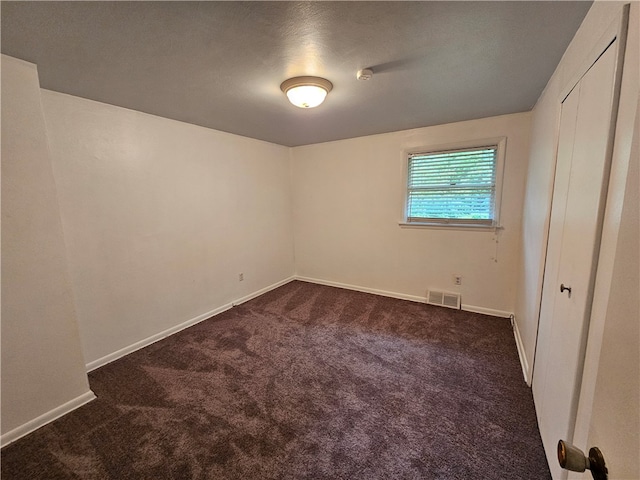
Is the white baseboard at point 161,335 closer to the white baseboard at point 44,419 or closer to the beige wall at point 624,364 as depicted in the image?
the white baseboard at point 44,419

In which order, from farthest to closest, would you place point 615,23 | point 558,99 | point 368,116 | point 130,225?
point 368,116
point 130,225
point 558,99
point 615,23

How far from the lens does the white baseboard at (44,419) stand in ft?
5.26

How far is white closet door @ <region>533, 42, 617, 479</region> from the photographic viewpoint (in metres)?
0.99

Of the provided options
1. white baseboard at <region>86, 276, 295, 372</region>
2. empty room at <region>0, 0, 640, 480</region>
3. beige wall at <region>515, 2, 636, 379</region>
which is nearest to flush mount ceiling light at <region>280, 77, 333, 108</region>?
empty room at <region>0, 0, 640, 480</region>

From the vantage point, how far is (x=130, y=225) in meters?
2.47

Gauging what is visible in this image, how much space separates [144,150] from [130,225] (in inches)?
28.6

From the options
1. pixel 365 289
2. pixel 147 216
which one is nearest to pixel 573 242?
pixel 365 289

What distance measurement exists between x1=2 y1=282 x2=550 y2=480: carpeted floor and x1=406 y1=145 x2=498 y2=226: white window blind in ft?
4.28

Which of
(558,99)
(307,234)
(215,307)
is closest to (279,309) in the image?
(215,307)

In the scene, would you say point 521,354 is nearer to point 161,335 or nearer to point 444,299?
point 444,299

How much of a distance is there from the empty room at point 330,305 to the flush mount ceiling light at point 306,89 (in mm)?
23

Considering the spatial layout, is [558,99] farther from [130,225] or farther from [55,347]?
[55,347]

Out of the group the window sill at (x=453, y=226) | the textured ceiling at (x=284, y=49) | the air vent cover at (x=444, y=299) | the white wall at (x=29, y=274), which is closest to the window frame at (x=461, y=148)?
the window sill at (x=453, y=226)

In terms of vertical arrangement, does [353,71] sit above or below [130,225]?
above
